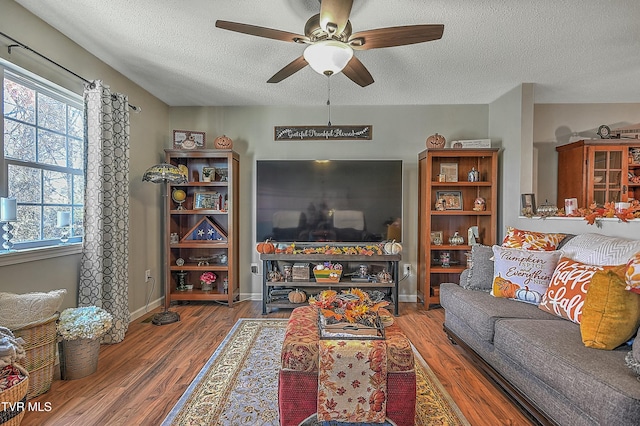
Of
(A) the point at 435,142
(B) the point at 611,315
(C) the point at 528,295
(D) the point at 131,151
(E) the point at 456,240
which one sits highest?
(A) the point at 435,142

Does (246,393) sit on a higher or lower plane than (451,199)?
lower

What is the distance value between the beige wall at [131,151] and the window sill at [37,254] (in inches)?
1.6

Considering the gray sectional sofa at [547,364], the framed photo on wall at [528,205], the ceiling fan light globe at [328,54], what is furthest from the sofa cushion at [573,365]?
the ceiling fan light globe at [328,54]

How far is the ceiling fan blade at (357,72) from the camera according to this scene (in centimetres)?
231

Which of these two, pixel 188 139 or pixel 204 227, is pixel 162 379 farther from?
pixel 188 139

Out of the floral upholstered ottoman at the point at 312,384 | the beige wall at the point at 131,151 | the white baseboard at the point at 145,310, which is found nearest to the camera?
the floral upholstered ottoman at the point at 312,384

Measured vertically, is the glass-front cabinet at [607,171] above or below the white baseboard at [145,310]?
above

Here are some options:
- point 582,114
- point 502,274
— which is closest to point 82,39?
point 502,274

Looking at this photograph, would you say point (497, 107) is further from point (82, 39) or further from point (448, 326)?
point (82, 39)

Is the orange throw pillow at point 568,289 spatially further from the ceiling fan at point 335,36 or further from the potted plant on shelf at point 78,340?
the potted plant on shelf at point 78,340

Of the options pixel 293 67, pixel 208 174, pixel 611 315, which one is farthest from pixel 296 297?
pixel 611 315

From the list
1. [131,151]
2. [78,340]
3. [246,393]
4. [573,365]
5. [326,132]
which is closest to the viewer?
[573,365]

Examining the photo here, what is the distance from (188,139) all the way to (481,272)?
3471 mm

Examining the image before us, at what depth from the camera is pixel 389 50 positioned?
2768 millimetres
